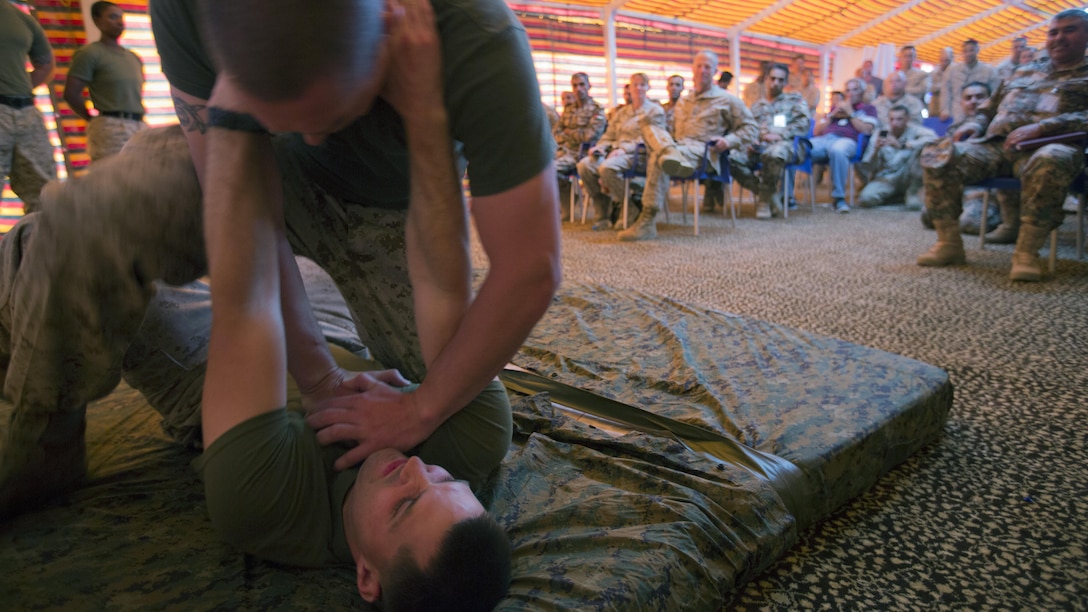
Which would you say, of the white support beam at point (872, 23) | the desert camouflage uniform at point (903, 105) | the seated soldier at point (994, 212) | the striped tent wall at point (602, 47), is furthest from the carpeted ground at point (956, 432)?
the white support beam at point (872, 23)

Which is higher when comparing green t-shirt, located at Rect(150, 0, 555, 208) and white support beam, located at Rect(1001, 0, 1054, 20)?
white support beam, located at Rect(1001, 0, 1054, 20)

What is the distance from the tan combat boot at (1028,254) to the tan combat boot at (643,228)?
2579 mm

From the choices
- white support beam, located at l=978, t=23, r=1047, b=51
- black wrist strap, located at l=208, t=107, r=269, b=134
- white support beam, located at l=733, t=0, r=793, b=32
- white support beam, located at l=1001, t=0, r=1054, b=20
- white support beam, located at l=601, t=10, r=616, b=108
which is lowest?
black wrist strap, located at l=208, t=107, r=269, b=134

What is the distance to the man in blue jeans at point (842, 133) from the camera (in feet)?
22.3

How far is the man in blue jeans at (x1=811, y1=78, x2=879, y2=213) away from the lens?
6.80 meters

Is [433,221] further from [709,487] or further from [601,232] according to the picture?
[601,232]

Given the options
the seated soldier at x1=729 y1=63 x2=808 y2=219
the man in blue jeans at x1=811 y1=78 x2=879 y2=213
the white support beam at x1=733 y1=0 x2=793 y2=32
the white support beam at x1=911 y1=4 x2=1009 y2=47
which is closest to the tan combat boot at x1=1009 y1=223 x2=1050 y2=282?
the seated soldier at x1=729 y1=63 x2=808 y2=219

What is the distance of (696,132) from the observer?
5.94 metres

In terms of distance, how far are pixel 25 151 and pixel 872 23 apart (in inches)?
481

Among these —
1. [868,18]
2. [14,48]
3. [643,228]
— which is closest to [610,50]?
[643,228]

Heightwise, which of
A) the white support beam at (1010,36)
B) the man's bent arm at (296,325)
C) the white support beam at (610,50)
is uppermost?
the white support beam at (1010,36)

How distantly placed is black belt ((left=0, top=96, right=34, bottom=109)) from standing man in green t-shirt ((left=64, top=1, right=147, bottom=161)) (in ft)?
2.15

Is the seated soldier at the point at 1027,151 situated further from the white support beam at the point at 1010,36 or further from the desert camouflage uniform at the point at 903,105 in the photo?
the white support beam at the point at 1010,36

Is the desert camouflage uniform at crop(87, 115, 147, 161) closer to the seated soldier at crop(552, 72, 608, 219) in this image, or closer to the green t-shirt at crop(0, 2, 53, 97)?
the green t-shirt at crop(0, 2, 53, 97)
